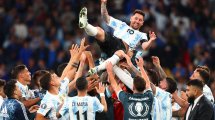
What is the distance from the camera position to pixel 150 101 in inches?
543

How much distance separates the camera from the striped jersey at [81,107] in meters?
13.7

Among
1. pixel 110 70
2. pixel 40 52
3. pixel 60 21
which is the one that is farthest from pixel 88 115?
pixel 60 21

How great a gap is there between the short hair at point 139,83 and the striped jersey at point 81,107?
0.70 metres

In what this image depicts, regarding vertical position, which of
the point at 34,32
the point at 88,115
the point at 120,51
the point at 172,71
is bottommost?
the point at 88,115

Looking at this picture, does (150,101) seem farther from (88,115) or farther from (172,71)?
(172,71)

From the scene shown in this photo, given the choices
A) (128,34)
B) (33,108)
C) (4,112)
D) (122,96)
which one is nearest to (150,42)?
(128,34)

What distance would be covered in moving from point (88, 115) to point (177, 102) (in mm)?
2042

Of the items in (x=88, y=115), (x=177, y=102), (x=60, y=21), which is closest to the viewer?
(x=88, y=115)

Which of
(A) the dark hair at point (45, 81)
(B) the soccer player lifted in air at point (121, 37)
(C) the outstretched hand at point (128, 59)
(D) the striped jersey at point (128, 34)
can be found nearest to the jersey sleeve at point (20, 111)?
(A) the dark hair at point (45, 81)

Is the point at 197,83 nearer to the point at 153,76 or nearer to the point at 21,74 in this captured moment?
the point at 153,76

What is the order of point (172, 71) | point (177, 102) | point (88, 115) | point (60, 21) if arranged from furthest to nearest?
point (60, 21), point (172, 71), point (177, 102), point (88, 115)

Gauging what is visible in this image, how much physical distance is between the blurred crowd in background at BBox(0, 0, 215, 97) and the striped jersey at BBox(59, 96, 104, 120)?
9.11 meters

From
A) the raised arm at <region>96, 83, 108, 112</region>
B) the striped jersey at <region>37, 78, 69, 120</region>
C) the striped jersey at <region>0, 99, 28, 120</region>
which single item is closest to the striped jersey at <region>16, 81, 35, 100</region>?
the striped jersey at <region>0, 99, 28, 120</region>

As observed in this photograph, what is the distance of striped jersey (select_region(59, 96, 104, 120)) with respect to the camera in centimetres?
1370
